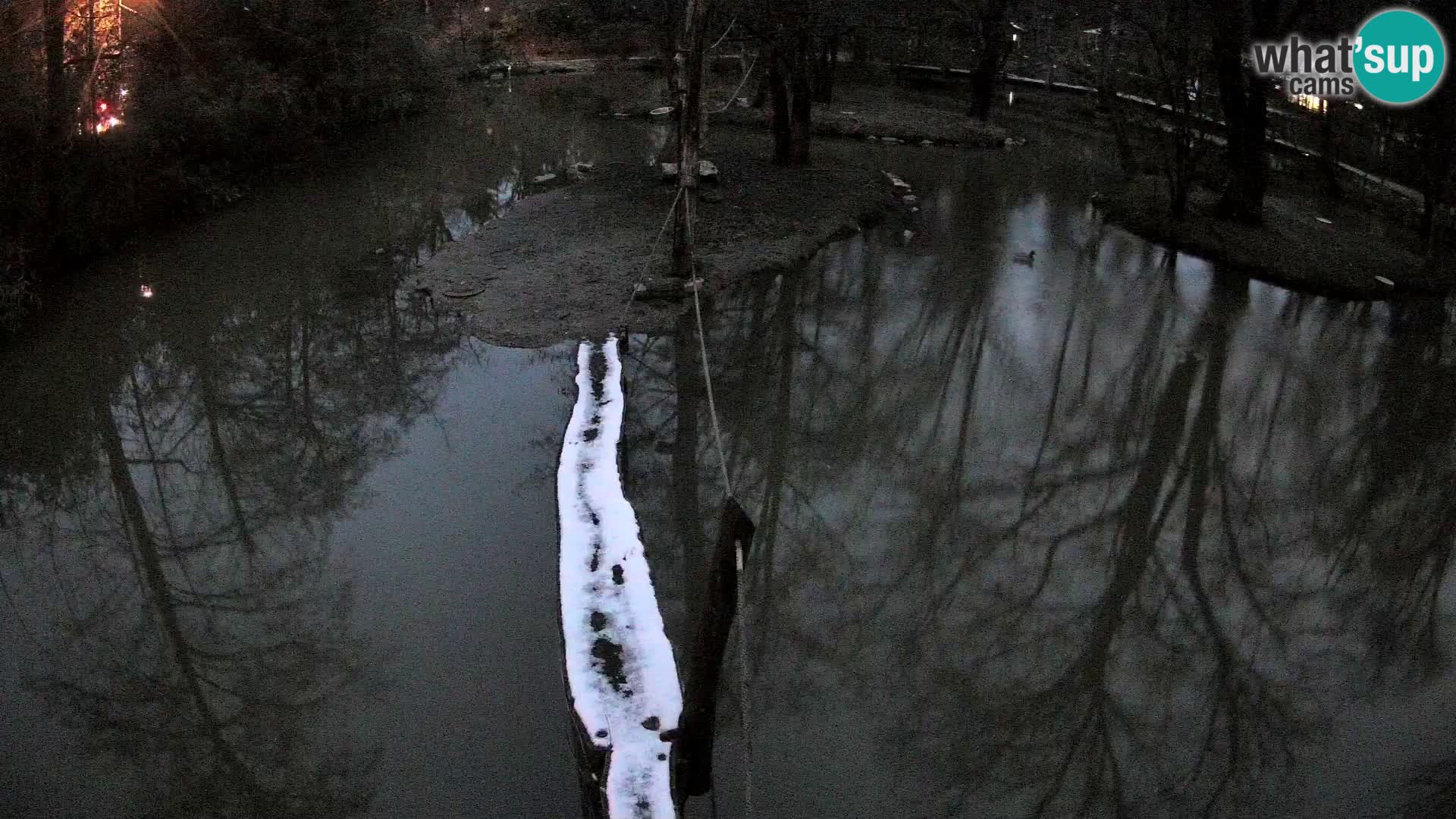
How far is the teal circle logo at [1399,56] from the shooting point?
1393 cm

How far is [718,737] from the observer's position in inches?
197

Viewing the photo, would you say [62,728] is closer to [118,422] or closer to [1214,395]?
[118,422]

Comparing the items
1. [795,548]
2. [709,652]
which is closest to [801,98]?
[795,548]

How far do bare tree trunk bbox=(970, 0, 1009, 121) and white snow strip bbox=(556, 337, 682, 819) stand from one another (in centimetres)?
1686

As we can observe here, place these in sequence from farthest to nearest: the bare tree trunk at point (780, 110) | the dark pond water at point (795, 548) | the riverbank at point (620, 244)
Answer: the bare tree trunk at point (780, 110) → the riverbank at point (620, 244) → the dark pond water at point (795, 548)

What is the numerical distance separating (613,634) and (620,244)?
25.8 feet

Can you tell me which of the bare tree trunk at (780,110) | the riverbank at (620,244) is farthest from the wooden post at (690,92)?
the bare tree trunk at (780,110)

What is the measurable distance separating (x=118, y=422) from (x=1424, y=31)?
1566 cm

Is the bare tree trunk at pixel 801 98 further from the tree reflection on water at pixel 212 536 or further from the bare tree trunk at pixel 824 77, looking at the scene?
the tree reflection on water at pixel 212 536

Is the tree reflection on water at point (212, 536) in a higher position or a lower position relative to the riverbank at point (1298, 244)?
lower

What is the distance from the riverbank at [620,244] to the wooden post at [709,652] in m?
5.60

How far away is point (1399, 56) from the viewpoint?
14.6 metres

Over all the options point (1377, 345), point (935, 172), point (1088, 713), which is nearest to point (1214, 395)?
point (1377, 345)

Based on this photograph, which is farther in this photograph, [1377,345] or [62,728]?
[1377,345]
